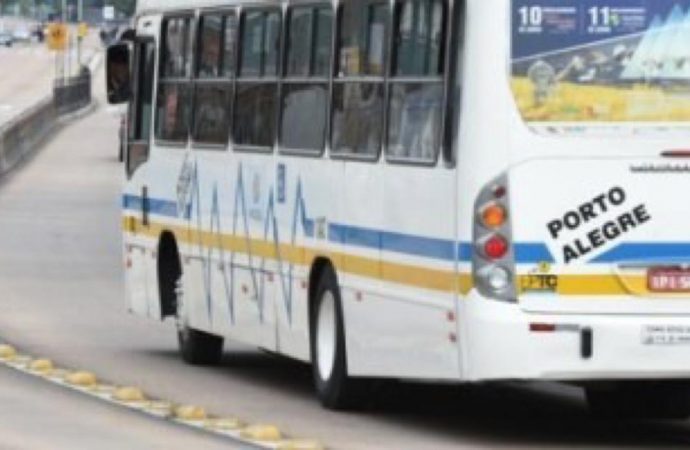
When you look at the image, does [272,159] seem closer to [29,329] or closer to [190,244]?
[190,244]

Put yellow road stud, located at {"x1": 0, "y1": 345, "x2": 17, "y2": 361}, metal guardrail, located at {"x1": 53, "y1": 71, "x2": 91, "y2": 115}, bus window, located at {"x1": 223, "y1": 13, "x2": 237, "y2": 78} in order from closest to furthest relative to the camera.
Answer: bus window, located at {"x1": 223, "y1": 13, "x2": 237, "y2": 78} → yellow road stud, located at {"x1": 0, "y1": 345, "x2": 17, "y2": 361} → metal guardrail, located at {"x1": 53, "y1": 71, "x2": 91, "y2": 115}

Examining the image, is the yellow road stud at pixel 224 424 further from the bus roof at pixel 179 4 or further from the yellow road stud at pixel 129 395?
the bus roof at pixel 179 4

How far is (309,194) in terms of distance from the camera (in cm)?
1681

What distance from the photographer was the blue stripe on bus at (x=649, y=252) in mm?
14031

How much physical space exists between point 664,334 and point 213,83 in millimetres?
6164

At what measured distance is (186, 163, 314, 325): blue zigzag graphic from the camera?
1711 cm

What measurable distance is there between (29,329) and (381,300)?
8.98 metres

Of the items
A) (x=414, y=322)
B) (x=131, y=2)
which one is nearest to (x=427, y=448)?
(x=414, y=322)

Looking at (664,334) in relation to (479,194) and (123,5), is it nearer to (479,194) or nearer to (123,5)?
(479,194)

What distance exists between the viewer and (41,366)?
64.6ft

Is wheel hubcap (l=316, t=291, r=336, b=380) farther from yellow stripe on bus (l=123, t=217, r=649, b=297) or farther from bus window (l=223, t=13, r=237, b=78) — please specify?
bus window (l=223, t=13, r=237, b=78)

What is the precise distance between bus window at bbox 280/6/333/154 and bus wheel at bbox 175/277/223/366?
3.24 metres

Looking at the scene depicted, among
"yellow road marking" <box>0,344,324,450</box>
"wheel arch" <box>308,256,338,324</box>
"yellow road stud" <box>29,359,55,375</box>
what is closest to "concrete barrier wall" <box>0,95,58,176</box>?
"yellow road stud" <box>29,359,55,375</box>

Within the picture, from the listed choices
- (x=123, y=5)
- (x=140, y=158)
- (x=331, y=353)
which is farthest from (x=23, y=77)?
(x=331, y=353)
